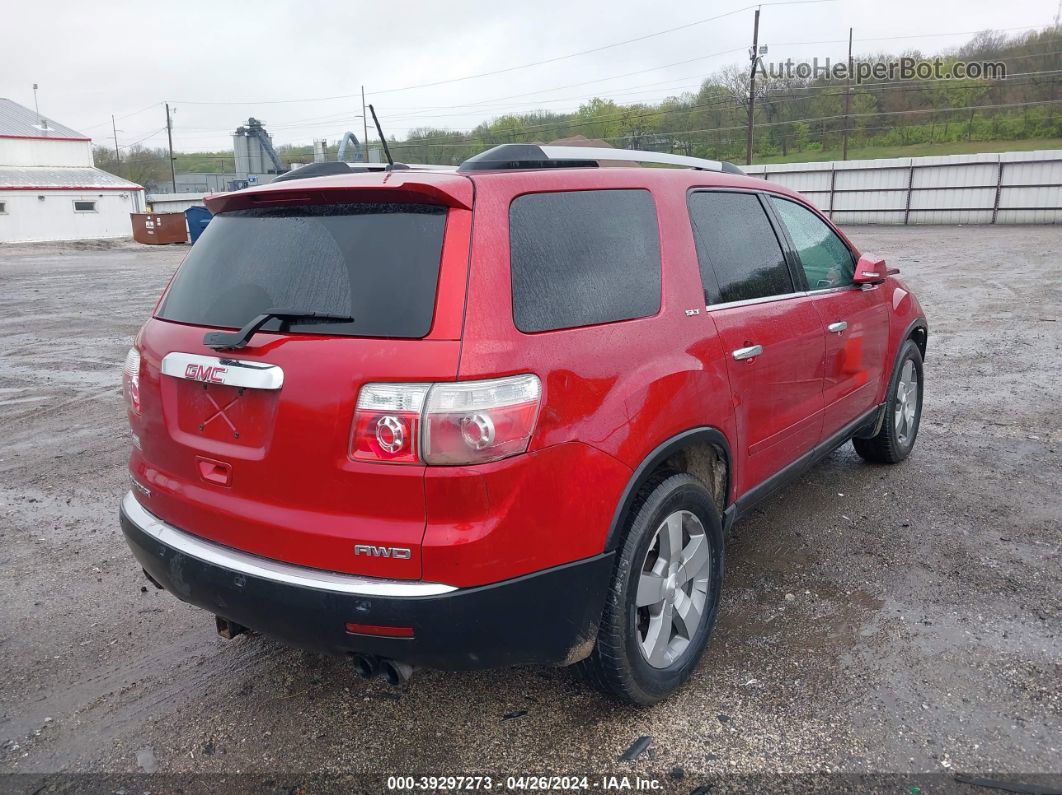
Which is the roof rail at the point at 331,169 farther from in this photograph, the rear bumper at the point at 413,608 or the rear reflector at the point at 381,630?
the rear reflector at the point at 381,630

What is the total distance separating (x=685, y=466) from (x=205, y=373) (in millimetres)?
1704

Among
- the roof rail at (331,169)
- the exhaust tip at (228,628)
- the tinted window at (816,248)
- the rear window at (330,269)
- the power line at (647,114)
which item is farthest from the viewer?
the power line at (647,114)

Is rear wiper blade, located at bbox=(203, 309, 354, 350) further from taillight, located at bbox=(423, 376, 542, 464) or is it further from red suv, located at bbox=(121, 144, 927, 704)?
taillight, located at bbox=(423, 376, 542, 464)

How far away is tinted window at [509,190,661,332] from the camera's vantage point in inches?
92.5

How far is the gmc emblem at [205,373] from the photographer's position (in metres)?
2.36

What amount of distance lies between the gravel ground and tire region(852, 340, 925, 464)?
0.11m

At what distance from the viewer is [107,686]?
299cm

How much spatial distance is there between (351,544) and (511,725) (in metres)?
1.01

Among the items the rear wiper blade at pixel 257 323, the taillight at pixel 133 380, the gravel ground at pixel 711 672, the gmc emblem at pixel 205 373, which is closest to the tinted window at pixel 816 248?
the gravel ground at pixel 711 672

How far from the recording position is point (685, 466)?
2.95 meters

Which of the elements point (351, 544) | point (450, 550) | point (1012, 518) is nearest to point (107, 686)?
point (351, 544)

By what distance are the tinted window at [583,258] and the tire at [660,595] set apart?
0.65m

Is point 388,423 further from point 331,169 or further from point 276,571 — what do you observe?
point 331,169

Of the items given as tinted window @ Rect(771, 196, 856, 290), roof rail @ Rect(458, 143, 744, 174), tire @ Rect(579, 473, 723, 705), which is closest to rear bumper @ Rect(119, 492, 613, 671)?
tire @ Rect(579, 473, 723, 705)
